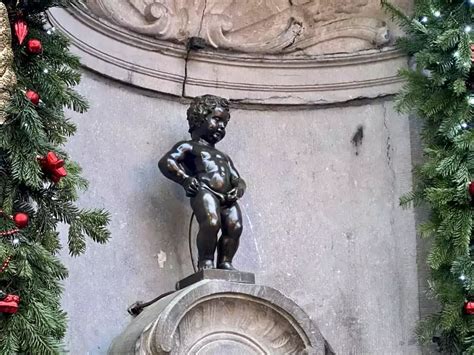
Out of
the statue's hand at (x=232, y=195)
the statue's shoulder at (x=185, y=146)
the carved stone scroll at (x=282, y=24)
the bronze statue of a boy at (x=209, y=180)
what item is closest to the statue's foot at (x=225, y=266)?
the bronze statue of a boy at (x=209, y=180)

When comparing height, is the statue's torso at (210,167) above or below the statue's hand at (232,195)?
above

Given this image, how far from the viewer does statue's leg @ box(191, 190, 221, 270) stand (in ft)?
11.8

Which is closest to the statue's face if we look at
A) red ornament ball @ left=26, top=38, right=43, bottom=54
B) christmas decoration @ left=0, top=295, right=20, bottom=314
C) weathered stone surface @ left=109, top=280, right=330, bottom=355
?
weathered stone surface @ left=109, top=280, right=330, bottom=355

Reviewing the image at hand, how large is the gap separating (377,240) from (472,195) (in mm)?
899

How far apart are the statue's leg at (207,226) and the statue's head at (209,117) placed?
328 millimetres

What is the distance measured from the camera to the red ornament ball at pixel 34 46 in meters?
2.81

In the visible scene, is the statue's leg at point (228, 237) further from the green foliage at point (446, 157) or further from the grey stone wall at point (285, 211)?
the green foliage at point (446, 157)

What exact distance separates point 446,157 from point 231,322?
42.3 inches

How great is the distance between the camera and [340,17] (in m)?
4.60

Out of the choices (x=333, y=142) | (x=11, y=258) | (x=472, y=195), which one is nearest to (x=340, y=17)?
(x=333, y=142)

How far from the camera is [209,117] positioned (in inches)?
151

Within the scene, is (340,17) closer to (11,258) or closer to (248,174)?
(248,174)

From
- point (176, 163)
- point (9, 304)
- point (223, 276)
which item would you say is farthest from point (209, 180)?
point (9, 304)

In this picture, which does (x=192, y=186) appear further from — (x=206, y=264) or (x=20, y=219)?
(x=20, y=219)
